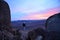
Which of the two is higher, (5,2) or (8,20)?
(5,2)

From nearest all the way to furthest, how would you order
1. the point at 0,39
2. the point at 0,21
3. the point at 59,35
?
1. the point at 59,35
2. the point at 0,39
3. the point at 0,21

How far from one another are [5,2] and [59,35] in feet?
44.8

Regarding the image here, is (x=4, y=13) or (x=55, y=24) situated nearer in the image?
(x=55, y=24)

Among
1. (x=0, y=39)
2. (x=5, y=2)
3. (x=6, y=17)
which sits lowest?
(x=0, y=39)

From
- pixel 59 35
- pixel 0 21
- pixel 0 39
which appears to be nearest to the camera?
pixel 59 35

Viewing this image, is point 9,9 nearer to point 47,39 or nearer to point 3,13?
point 3,13

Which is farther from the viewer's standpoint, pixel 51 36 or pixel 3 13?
pixel 3 13

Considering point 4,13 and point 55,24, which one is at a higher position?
point 4,13

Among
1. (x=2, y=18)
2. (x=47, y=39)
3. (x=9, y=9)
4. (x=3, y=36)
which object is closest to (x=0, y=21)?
(x=2, y=18)

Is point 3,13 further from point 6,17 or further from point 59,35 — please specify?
point 59,35

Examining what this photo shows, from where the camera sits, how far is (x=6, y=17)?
74.6 feet

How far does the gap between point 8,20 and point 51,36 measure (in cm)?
1309

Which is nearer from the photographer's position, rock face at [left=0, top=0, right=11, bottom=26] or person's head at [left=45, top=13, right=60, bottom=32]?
person's head at [left=45, top=13, right=60, bottom=32]

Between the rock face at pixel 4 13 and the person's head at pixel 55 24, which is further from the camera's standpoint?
the rock face at pixel 4 13
